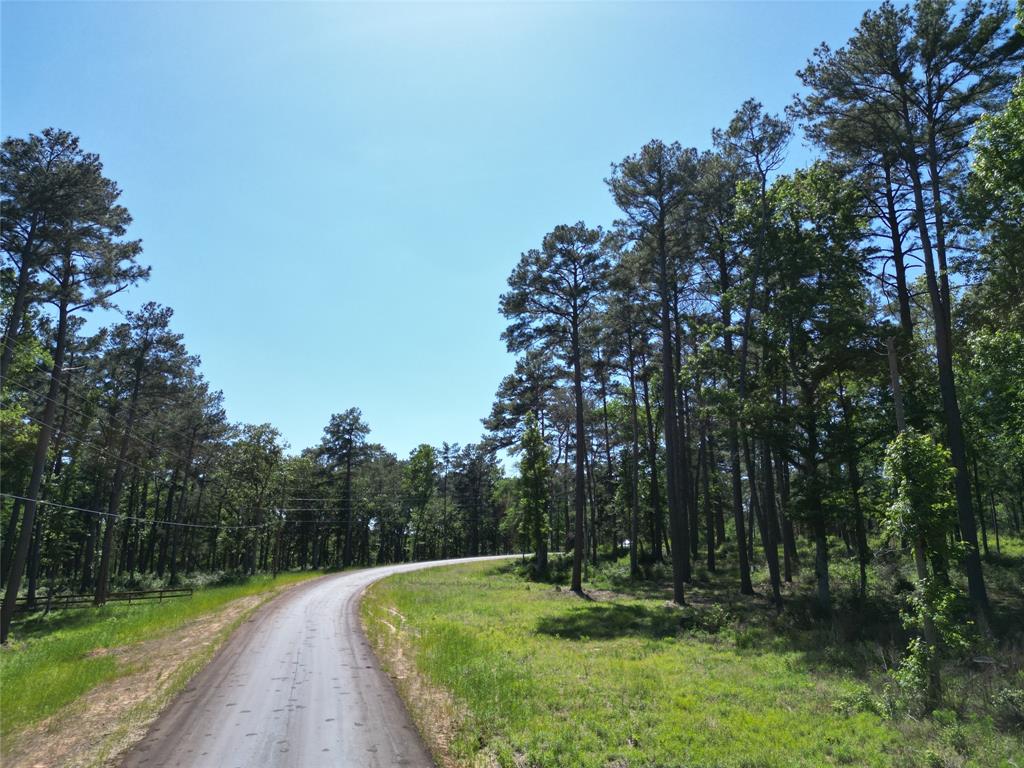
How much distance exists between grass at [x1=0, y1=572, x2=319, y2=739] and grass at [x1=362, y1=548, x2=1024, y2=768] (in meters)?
6.85

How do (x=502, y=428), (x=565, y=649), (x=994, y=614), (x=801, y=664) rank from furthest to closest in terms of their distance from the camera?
(x=502, y=428) → (x=994, y=614) → (x=565, y=649) → (x=801, y=664)

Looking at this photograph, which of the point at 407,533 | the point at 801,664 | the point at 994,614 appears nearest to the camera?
the point at 801,664

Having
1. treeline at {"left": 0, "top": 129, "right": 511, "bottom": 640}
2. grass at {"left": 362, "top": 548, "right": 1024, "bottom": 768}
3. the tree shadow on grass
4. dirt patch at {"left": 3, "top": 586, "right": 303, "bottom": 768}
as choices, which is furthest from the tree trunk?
the tree shadow on grass

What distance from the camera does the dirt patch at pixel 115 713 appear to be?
24.7 ft

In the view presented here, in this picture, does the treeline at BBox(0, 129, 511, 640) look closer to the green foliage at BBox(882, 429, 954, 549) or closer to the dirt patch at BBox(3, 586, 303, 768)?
the dirt patch at BBox(3, 586, 303, 768)

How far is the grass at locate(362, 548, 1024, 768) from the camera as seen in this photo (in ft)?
24.1

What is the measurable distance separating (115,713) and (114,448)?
1144 inches

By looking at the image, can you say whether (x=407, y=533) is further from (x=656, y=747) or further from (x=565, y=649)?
(x=656, y=747)

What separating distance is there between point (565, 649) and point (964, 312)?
20196 mm

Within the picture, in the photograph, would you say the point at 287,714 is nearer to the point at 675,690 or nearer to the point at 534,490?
the point at 675,690

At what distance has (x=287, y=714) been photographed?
8.96 metres

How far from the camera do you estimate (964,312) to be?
2067 centimetres

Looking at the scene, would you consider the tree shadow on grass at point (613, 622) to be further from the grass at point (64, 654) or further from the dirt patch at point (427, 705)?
the grass at point (64, 654)

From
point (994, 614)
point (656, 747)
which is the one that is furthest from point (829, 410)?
point (656, 747)
